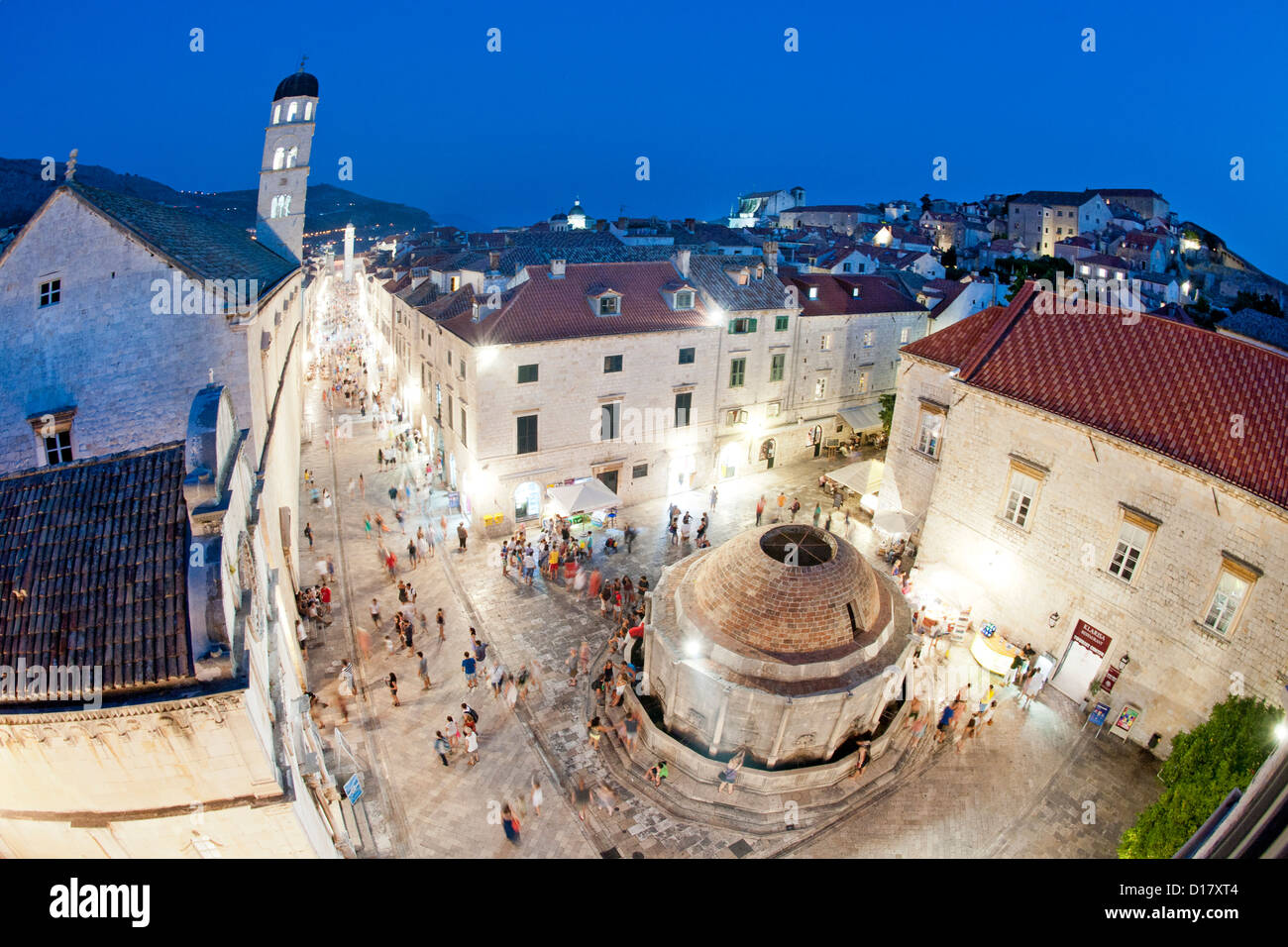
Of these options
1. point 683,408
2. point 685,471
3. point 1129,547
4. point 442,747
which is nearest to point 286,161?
point 683,408

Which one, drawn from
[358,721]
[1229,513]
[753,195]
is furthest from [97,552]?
[753,195]

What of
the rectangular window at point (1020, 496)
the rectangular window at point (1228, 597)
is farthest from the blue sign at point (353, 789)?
the rectangular window at point (1228, 597)

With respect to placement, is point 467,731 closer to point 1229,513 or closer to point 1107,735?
point 1107,735

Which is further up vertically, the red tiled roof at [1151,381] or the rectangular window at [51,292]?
the rectangular window at [51,292]

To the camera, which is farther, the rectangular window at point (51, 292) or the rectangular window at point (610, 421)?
the rectangular window at point (610, 421)

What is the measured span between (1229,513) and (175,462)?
21254 millimetres

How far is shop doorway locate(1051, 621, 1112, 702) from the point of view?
18.6m

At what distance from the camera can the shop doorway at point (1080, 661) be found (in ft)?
61.1

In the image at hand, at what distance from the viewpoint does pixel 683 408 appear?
3083 cm

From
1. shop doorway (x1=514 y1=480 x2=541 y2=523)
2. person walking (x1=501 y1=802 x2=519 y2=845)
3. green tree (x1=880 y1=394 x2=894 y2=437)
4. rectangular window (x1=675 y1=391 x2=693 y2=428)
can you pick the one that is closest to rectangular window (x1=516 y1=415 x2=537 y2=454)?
shop doorway (x1=514 y1=480 x2=541 y2=523)

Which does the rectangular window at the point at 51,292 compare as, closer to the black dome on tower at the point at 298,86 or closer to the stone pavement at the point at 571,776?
the stone pavement at the point at 571,776

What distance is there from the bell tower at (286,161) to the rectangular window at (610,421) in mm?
19773

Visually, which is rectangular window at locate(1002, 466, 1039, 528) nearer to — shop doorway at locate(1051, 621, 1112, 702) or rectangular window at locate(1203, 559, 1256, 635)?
shop doorway at locate(1051, 621, 1112, 702)
